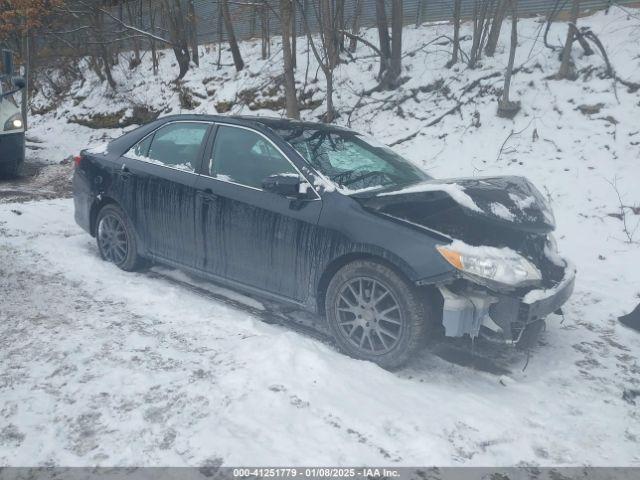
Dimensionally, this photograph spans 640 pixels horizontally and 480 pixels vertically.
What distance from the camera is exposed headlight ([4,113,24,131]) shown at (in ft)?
28.7

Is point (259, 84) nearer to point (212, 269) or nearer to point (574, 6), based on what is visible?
point (574, 6)

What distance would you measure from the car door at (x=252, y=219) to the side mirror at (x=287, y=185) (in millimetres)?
89

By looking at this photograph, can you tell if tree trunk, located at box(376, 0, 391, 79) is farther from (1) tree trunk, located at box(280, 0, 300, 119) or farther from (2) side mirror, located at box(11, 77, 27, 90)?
(2) side mirror, located at box(11, 77, 27, 90)

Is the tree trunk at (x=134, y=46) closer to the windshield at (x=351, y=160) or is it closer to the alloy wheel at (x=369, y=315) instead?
the windshield at (x=351, y=160)

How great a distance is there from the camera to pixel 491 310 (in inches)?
138

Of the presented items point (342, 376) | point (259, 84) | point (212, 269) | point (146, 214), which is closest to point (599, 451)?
point (342, 376)

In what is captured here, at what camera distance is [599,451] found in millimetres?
2955

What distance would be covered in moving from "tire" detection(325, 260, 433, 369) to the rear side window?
1.80 metres

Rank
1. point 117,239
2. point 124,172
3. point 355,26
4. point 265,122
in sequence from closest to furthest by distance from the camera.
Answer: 1. point 265,122
2. point 124,172
3. point 117,239
4. point 355,26

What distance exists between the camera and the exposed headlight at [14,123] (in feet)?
28.7

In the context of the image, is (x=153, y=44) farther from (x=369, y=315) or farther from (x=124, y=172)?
(x=369, y=315)

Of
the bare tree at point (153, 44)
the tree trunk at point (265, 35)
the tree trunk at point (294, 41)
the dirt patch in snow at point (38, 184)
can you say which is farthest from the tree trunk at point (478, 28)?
the bare tree at point (153, 44)

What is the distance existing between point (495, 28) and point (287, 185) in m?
7.95

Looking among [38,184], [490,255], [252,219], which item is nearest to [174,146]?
[252,219]
